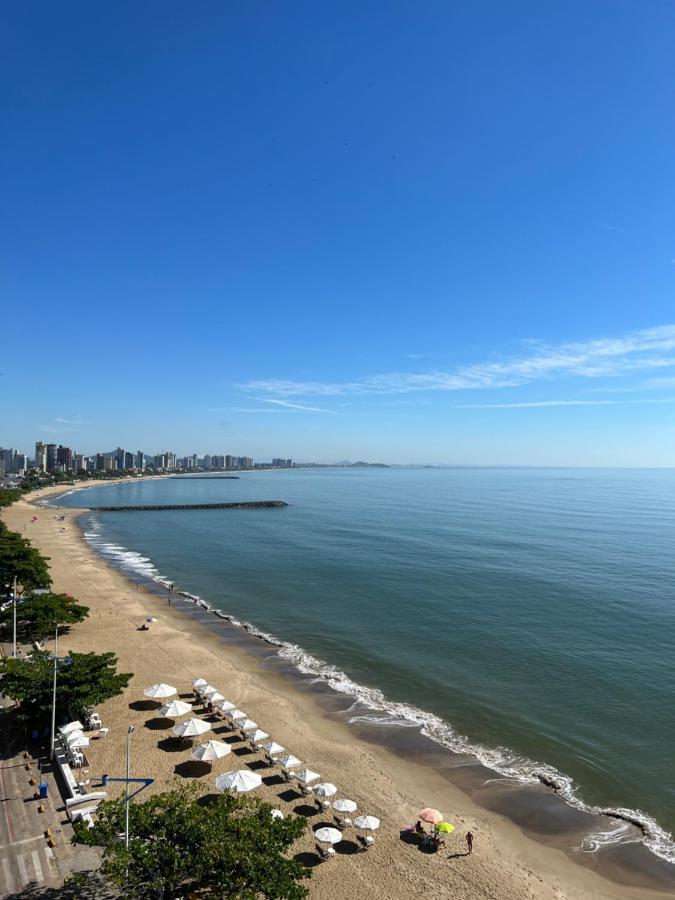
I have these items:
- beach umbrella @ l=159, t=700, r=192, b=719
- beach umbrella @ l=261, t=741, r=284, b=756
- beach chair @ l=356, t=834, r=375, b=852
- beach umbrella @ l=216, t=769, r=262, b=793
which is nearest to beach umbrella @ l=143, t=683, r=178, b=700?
beach umbrella @ l=159, t=700, r=192, b=719

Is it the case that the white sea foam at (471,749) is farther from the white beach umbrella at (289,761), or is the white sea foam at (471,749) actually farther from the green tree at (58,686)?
the green tree at (58,686)

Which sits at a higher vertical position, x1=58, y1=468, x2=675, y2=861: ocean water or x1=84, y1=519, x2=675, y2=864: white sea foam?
x1=58, y1=468, x2=675, y2=861: ocean water

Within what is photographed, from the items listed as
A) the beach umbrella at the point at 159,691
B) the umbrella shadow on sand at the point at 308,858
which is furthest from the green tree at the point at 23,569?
the umbrella shadow on sand at the point at 308,858

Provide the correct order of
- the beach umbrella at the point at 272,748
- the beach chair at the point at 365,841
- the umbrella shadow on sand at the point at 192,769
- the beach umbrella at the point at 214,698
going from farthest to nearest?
the beach umbrella at the point at 214,698
the beach umbrella at the point at 272,748
the umbrella shadow on sand at the point at 192,769
the beach chair at the point at 365,841

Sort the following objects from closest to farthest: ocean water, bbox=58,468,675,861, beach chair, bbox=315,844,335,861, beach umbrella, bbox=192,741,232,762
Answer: beach chair, bbox=315,844,335,861 < beach umbrella, bbox=192,741,232,762 < ocean water, bbox=58,468,675,861

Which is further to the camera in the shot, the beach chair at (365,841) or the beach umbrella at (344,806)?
the beach umbrella at (344,806)

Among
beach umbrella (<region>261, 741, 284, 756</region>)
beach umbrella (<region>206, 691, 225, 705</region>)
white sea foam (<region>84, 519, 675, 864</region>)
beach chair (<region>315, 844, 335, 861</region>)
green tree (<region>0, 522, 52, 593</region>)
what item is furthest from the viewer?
green tree (<region>0, 522, 52, 593</region>)

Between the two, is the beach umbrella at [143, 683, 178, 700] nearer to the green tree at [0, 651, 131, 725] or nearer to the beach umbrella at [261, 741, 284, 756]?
the green tree at [0, 651, 131, 725]

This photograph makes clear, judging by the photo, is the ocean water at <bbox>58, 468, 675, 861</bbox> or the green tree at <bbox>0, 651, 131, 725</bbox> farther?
the ocean water at <bbox>58, 468, 675, 861</bbox>
